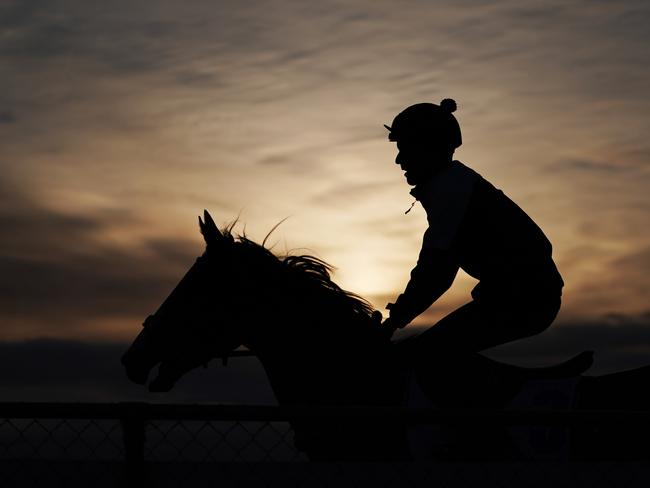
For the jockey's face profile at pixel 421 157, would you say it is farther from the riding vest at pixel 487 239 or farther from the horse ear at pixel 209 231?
the horse ear at pixel 209 231

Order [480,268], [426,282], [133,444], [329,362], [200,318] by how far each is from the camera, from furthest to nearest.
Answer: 1. [200,318]
2. [329,362]
3. [480,268]
4. [426,282]
5. [133,444]

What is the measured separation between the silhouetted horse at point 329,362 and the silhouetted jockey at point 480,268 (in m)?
0.20

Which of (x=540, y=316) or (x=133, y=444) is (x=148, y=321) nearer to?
(x=133, y=444)

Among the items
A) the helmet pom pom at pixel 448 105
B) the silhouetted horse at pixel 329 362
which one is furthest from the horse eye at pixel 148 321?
the helmet pom pom at pixel 448 105

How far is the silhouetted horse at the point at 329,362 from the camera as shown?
5723mm

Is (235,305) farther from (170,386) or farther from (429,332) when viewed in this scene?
(429,332)

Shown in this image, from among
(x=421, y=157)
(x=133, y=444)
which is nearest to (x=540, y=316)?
(x=421, y=157)

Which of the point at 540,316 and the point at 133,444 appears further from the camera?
the point at 540,316

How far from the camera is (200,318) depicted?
248 inches

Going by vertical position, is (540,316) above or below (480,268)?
below

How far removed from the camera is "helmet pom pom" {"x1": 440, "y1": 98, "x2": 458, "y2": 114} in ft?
20.9

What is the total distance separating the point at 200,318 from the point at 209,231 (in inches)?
23.5

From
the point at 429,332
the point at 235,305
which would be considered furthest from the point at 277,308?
the point at 429,332

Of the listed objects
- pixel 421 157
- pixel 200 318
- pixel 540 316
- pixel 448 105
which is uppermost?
pixel 448 105
